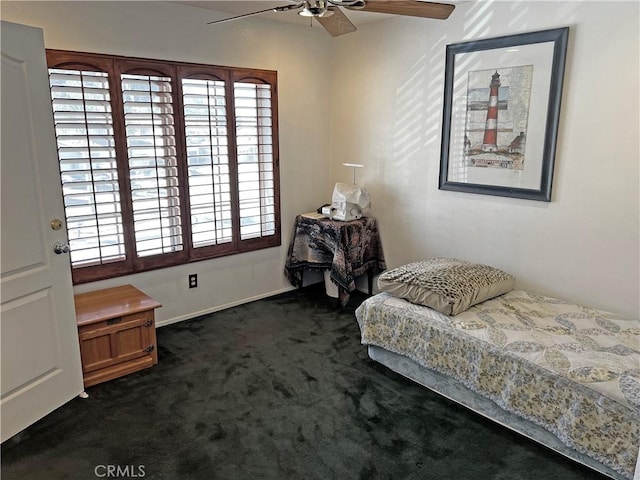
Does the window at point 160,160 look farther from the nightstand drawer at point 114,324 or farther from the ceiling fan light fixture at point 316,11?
the ceiling fan light fixture at point 316,11

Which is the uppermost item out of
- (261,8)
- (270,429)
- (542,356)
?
(261,8)

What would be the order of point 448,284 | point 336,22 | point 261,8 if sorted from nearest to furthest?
point 336,22 < point 448,284 < point 261,8

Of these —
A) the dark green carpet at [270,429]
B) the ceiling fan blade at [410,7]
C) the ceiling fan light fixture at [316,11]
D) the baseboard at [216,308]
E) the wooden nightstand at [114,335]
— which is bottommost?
the dark green carpet at [270,429]

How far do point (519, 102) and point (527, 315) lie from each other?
1.42 metres

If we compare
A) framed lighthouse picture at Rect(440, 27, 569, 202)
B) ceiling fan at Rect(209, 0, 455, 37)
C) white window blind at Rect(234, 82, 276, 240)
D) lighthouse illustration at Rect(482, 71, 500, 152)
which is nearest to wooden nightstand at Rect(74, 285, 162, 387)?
white window blind at Rect(234, 82, 276, 240)

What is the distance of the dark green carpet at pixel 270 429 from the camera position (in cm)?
215

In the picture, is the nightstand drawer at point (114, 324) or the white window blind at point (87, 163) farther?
the white window blind at point (87, 163)

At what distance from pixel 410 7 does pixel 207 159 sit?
2008 millimetres

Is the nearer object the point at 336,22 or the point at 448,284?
the point at 336,22

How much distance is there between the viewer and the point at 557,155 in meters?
2.96

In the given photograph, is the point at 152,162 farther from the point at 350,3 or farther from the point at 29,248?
the point at 350,3

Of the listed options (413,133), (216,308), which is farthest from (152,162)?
(413,133)

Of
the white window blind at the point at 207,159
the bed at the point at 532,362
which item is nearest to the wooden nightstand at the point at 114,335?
the white window blind at the point at 207,159

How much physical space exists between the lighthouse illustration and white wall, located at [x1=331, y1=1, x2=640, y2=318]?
33 cm
